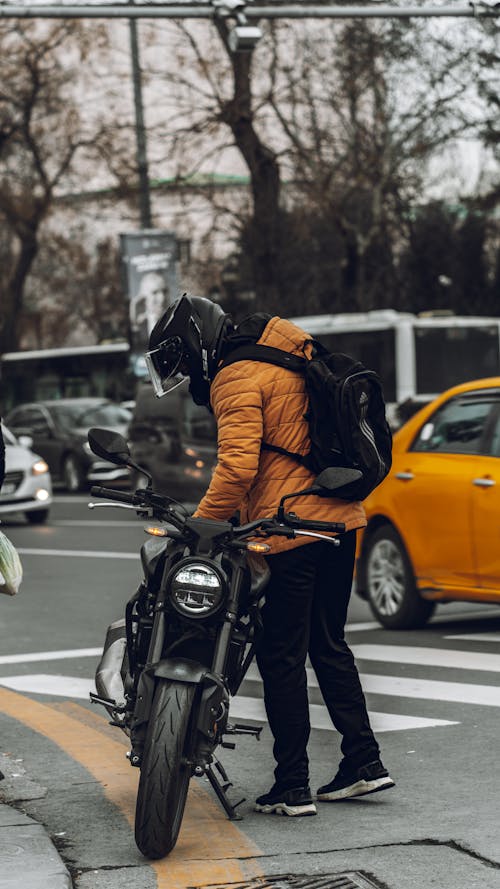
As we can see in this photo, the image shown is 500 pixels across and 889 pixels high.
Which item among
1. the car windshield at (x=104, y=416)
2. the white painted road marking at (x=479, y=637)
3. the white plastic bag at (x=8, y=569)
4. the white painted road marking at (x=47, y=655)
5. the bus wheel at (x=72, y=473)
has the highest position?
the white plastic bag at (x=8, y=569)

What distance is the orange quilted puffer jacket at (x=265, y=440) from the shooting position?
17.2 ft

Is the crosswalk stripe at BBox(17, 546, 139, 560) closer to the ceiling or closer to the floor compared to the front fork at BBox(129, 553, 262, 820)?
closer to the floor

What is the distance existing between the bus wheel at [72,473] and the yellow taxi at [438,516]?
18.6 metres

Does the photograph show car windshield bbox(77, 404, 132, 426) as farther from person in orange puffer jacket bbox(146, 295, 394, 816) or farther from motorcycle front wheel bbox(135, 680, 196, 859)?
motorcycle front wheel bbox(135, 680, 196, 859)

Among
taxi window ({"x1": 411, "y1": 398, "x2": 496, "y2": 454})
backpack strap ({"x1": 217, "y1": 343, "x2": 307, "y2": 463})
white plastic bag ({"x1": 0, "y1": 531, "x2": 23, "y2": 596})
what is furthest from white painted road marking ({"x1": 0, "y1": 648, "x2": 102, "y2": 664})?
backpack strap ({"x1": 217, "y1": 343, "x2": 307, "y2": 463})

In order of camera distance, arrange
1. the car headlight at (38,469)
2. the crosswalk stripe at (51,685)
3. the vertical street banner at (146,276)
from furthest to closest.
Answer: the vertical street banner at (146,276), the car headlight at (38,469), the crosswalk stripe at (51,685)

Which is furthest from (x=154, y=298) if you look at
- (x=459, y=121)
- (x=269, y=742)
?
(x=269, y=742)

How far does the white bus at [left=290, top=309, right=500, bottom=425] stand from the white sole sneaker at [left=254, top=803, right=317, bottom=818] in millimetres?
22588

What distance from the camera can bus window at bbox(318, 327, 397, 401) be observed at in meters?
28.5

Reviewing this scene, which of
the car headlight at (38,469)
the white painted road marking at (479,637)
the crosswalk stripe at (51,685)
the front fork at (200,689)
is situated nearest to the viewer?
the front fork at (200,689)

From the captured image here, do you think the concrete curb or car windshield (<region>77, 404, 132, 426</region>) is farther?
car windshield (<region>77, 404, 132, 426</region>)

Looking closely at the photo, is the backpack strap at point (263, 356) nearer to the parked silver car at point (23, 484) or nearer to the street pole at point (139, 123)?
the parked silver car at point (23, 484)

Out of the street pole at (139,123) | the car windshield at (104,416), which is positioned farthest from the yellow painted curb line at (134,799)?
the car windshield at (104,416)

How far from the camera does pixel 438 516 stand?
9.71 m
